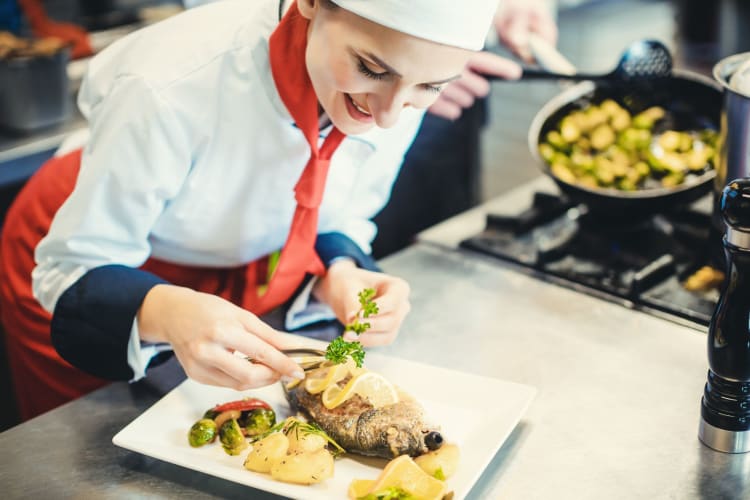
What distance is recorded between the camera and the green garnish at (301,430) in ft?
3.85

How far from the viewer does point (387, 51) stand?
3.61 feet

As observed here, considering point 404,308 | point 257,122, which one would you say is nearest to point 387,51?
point 257,122

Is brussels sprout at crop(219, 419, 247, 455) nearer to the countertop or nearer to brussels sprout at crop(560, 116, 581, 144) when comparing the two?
the countertop

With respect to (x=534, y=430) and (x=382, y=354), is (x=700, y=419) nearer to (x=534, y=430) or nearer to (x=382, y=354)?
(x=534, y=430)

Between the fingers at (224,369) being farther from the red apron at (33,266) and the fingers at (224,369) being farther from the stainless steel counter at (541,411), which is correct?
the red apron at (33,266)

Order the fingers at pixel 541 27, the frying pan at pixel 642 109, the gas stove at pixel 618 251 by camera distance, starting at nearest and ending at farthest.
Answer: the gas stove at pixel 618 251 → the frying pan at pixel 642 109 → the fingers at pixel 541 27

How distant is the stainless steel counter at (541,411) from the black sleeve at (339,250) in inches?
4.8

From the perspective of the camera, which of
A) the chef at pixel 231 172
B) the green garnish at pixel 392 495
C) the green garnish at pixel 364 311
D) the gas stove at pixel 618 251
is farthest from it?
the gas stove at pixel 618 251

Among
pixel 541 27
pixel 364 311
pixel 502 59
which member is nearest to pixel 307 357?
pixel 364 311

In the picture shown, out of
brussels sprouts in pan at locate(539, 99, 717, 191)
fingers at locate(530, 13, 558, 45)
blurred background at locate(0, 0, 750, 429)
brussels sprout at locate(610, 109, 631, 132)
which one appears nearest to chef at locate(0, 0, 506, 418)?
brussels sprouts in pan at locate(539, 99, 717, 191)

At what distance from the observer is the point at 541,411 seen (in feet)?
4.20

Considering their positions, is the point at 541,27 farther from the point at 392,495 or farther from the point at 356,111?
→ the point at 392,495

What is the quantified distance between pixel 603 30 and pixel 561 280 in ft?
14.2

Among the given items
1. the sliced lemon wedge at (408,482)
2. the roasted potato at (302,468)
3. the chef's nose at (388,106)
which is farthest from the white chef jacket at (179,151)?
the sliced lemon wedge at (408,482)
